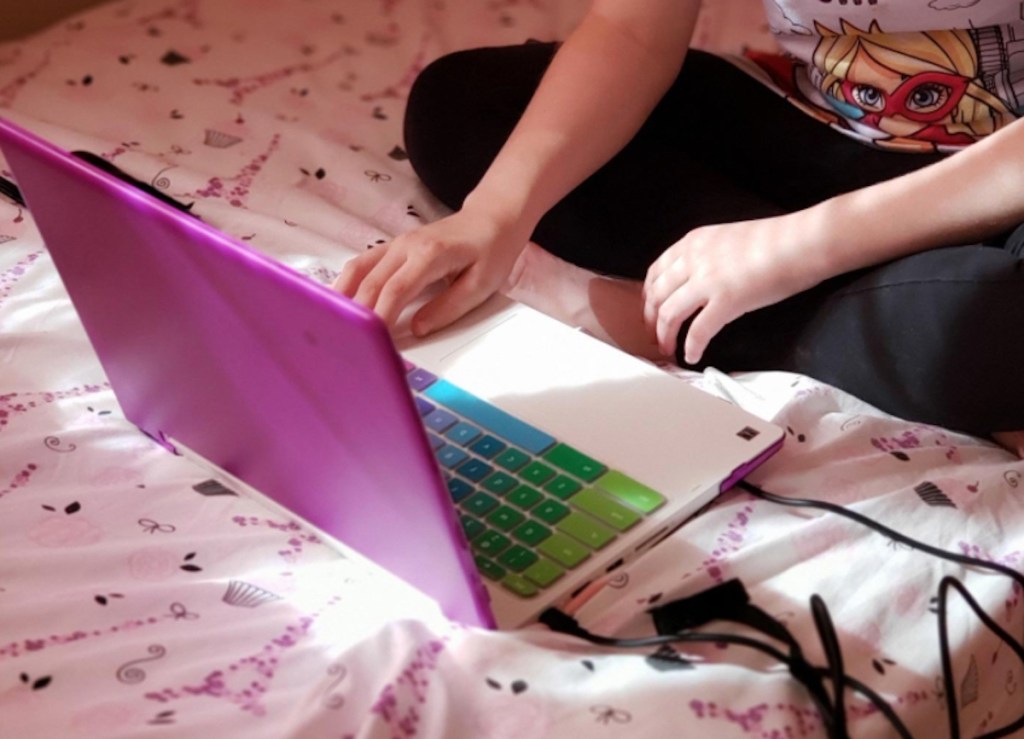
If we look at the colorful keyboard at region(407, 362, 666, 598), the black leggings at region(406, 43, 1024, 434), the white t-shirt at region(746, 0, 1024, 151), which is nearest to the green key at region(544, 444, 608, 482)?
the colorful keyboard at region(407, 362, 666, 598)

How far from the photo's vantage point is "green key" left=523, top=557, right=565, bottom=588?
624mm

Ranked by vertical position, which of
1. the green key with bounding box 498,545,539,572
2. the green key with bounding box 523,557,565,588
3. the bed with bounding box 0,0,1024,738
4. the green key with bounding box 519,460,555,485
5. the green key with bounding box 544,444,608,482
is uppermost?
the green key with bounding box 544,444,608,482

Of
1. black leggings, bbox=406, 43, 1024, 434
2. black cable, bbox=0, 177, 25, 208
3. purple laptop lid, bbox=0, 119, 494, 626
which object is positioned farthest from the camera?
black cable, bbox=0, 177, 25, 208

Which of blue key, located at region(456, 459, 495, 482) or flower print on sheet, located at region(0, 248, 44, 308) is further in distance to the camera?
flower print on sheet, located at region(0, 248, 44, 308)

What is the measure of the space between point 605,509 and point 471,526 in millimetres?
74

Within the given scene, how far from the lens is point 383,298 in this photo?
0.78 metres

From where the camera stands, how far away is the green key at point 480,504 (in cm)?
66

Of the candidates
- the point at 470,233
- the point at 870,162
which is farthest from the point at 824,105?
the point at 470,233

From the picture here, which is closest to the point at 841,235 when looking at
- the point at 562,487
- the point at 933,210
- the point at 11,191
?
the point at 933,210

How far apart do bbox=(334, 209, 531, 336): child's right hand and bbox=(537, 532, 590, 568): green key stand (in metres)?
0.21

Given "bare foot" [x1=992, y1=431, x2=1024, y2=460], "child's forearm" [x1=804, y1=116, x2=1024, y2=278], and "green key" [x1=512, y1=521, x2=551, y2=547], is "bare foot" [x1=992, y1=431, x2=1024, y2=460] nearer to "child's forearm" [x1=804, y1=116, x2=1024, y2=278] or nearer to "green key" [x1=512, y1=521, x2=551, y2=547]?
"child's forearm" [x1=804, y1=116, x2=1024, y2=278]

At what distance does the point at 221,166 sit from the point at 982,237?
2.20 ft

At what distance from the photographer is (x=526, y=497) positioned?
662 millimetres

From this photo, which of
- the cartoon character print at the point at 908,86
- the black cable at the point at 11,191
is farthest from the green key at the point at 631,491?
the black cable at the point at 11,191
